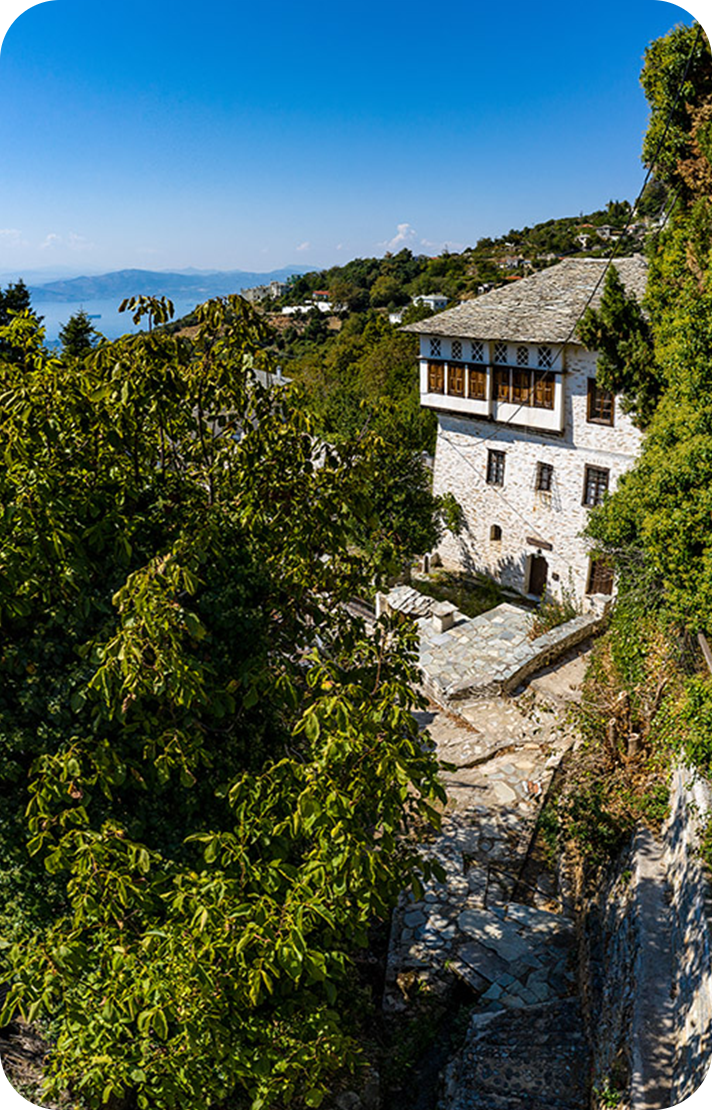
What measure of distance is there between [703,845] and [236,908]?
4.57m

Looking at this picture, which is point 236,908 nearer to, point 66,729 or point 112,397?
point 66,729

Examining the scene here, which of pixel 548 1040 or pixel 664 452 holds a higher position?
pixel 664 452

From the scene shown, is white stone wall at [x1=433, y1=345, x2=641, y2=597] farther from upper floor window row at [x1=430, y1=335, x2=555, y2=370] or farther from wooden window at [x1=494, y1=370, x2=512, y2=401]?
wooden window at [x1=494, y1=370, x2=512, y2=401]

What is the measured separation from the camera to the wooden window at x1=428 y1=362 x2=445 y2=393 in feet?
83.1

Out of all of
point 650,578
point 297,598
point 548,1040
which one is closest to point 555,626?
point 650,578

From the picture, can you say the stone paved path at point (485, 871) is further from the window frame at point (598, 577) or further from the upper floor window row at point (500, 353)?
the upper floor window row at point (500, 353)

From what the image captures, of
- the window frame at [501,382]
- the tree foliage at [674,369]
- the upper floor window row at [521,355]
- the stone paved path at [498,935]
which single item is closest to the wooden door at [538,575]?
the window frame at [501,382]

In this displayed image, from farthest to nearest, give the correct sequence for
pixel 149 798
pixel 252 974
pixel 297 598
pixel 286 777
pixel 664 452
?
pixel 664 452 → pixel 297 598 → pixel 149 798 → pixel 286 777 → pixel 252 974

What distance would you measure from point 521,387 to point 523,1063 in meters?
19.4

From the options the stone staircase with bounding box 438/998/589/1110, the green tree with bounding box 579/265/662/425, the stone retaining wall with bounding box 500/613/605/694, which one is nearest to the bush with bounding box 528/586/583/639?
the stone retaining wall with bounding box 500/613/605/694

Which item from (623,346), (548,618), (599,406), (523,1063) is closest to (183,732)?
(523,1063)

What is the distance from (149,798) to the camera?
5.32m

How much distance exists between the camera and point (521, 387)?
75.7ft

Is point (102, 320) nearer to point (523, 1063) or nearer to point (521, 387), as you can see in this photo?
point (521, 387)
